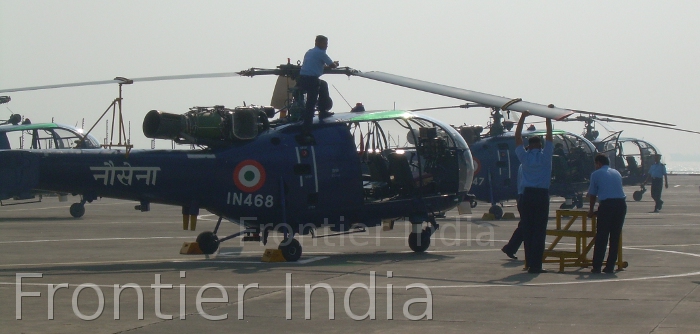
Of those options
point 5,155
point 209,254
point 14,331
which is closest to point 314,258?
point 209,254

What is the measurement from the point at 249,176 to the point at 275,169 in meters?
0.46

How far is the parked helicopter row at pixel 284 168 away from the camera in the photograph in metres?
14.0

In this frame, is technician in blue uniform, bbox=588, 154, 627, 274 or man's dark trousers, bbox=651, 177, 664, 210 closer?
technician in blue uniform, bbox=588, 154, 627, 274

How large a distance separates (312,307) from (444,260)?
5.38 m

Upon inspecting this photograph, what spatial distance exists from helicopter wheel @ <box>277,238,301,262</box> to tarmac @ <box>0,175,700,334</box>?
0.24 m

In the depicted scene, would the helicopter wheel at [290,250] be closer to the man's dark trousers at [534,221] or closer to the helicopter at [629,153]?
the man's dark trousers at [534,221]

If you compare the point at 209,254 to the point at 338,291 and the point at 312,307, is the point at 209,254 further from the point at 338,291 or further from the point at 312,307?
the point at 312,307

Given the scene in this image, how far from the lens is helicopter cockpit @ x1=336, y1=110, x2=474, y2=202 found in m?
16.3

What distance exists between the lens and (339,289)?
11258 mm

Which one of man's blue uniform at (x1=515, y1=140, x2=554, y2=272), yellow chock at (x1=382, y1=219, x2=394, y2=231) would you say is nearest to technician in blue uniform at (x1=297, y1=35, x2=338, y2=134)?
yellow chock at (x1=382, y1=219, x2=394, y2=231)

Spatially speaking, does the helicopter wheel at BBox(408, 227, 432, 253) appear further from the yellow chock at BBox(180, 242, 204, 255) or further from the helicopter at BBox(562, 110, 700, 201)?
the helicopter at BBox(562, 110, 700, 201)

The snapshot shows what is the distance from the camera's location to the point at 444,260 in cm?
1485

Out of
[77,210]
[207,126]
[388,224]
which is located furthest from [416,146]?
[77,210]

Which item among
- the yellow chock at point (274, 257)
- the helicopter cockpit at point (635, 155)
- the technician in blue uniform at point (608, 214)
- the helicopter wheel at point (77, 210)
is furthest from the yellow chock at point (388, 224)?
the helicopter cockpit at point (635, 155)
